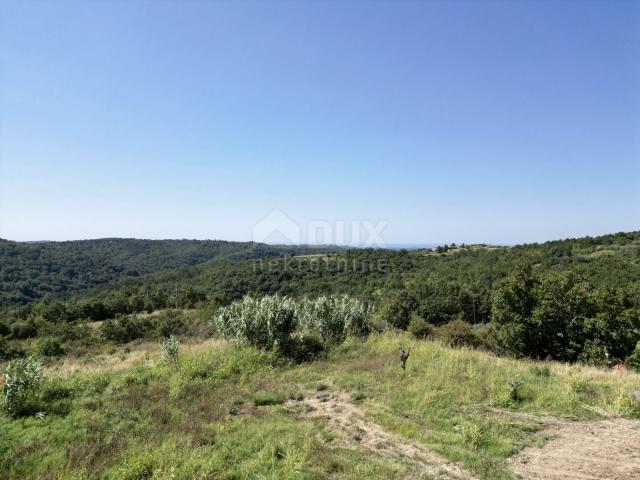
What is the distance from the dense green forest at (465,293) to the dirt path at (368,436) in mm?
6407

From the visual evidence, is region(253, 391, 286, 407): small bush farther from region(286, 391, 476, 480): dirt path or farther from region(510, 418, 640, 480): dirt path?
region(510, 418, 640, 480): dirt path

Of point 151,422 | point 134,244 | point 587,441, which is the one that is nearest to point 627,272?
point 587,441

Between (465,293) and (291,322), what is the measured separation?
46446 millimetres

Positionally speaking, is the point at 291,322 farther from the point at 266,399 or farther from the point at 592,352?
the point at 592,352

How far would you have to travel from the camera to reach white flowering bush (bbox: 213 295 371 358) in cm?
943

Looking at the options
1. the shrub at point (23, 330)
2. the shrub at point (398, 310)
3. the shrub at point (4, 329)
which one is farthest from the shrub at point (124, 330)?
the shrub at point (398, 310)

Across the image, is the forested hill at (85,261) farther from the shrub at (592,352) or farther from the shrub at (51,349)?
the shrub at (592,352)

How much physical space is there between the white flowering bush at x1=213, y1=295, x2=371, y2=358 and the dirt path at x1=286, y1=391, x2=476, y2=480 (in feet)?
9.88

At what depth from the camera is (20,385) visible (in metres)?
5.87

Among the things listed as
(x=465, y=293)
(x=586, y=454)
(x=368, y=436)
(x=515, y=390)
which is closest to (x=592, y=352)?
(x=515, y=390)

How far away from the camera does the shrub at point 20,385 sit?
5758 millimetres

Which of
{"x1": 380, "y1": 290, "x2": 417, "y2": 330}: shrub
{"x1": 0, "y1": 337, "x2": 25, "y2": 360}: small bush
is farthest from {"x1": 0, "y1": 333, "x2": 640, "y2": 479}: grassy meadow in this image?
{"x1": 380, "y1": 290, "x2": 417, "y2": 330}: shrub

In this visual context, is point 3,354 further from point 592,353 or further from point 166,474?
point 592,353

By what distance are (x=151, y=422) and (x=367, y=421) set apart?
3683 mm
